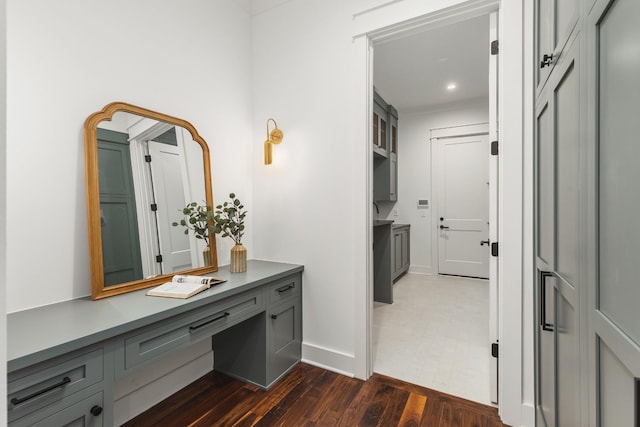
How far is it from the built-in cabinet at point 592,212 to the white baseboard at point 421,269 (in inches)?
156

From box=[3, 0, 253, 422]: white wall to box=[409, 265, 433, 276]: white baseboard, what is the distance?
13.0ft

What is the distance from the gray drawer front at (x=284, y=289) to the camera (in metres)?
2.02

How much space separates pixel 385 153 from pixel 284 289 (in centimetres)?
281

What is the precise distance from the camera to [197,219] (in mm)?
2031

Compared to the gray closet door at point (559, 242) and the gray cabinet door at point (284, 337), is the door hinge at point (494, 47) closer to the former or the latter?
the gray closet door at point (559, 242)

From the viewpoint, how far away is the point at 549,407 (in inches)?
49.4

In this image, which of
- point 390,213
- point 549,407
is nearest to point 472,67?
point 390,213

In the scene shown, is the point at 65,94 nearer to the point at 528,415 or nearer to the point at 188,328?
the point at 188,328

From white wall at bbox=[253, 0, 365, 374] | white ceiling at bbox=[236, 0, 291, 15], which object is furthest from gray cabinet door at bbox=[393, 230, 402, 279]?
white ceiling at bbox=[236, 0, 291, 15]

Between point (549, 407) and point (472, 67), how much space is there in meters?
3.64

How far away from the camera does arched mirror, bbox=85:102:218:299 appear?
154 centimetres

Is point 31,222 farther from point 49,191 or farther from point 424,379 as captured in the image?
point 424,379

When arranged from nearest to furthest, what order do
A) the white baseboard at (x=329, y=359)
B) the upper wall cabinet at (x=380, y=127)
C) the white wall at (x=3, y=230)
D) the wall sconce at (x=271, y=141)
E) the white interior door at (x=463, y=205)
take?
the white wall at (x=3, y=230), the white baseboard at (x=329, y=359), the wall sconce at (x=271, y=141), the upper wall cabinet at (x=380, y=127), the white interior door at (x=463, y=205)

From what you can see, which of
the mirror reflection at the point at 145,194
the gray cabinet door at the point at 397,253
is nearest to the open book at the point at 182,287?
the mirror reflection at the point at 145,194
